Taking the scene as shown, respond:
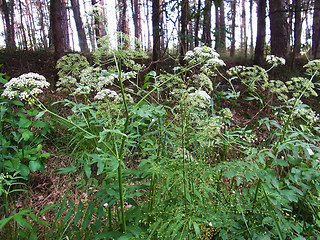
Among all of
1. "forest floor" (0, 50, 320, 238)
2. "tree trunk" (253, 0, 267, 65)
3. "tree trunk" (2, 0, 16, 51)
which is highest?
"tree trunk" (2, 0, 16, 51)

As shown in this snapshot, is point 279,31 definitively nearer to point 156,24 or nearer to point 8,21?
point 156,24

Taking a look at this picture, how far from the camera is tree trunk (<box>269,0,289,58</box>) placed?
7.50 meters

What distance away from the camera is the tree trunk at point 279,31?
24.6ft

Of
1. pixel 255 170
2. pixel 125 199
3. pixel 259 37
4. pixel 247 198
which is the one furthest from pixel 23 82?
pixel 259 37

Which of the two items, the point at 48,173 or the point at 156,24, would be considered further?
the point at 156,24

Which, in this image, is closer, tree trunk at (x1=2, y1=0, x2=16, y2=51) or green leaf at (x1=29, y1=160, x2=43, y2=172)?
green leaf at (x1=29, y1=160, x2=43, y2=172)

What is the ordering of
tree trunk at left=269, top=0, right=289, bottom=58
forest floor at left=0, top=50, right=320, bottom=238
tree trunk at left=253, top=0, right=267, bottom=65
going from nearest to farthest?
forest floor at left=0, top=50, right=320, bottom=238
tree trunk at left=253, top=0, right=267, bottom=65
tree trunk at left=269, top=0, right=289, bottom=58

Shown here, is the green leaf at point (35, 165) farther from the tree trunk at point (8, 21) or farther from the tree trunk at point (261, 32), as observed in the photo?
the tree trunk at point (261, 32)

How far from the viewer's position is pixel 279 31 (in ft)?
24.8

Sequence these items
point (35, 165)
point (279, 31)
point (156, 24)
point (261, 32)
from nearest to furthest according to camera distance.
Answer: point (35, 165)
point (156, 24)
point (261, 32)
point (279, 31)

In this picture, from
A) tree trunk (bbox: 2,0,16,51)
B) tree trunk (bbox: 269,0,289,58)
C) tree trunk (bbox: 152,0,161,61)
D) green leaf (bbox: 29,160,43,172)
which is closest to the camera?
green leaf (bbox: 29,160,43,172)

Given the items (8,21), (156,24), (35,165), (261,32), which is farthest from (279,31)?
(8,21)

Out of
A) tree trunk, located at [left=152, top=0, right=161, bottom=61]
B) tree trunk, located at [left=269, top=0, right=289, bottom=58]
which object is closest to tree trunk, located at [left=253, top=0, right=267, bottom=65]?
tree trunk, located at [left=269, top=0, right=289, bottom=58]

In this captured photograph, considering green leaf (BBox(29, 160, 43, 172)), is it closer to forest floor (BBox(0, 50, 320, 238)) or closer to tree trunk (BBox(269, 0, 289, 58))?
forest floor (BBox(0, 50, 320, 238))
